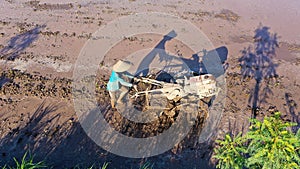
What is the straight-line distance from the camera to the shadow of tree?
8.21m

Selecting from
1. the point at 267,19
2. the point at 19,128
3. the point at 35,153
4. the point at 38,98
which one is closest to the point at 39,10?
the point at 38,98

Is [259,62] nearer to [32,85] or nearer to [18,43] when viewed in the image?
[32,85]

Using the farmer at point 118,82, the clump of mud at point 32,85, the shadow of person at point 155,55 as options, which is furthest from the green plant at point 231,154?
the clump of mud at point 32,85

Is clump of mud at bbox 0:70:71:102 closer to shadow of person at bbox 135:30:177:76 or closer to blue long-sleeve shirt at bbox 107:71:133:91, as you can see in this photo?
blue long-sleeve shirt at bbox 107:71:133:91

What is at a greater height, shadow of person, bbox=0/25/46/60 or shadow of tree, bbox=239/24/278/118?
shadow of tree, bbox=239/24/278/118

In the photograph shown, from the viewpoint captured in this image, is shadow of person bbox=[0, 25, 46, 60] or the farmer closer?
the farmer

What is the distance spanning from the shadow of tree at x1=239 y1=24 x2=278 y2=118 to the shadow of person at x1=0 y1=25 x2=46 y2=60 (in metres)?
7.72

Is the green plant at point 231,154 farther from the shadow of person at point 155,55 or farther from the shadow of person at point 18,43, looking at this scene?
the shadow of person at point 18,43

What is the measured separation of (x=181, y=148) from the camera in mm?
6609

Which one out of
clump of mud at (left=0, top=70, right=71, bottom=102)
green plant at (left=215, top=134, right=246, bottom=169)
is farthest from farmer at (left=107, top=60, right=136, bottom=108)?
green plant at (left=215, top=134, right=246, bottom=169)

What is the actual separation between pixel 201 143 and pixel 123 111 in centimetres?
215

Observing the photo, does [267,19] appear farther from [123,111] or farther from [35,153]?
[35,153]

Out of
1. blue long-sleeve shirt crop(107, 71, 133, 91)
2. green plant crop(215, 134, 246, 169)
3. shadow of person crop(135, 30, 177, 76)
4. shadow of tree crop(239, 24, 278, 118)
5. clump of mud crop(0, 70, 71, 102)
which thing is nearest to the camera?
green plant crop(215, 134, 246, 169)

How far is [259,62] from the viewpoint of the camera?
31.9 ft
